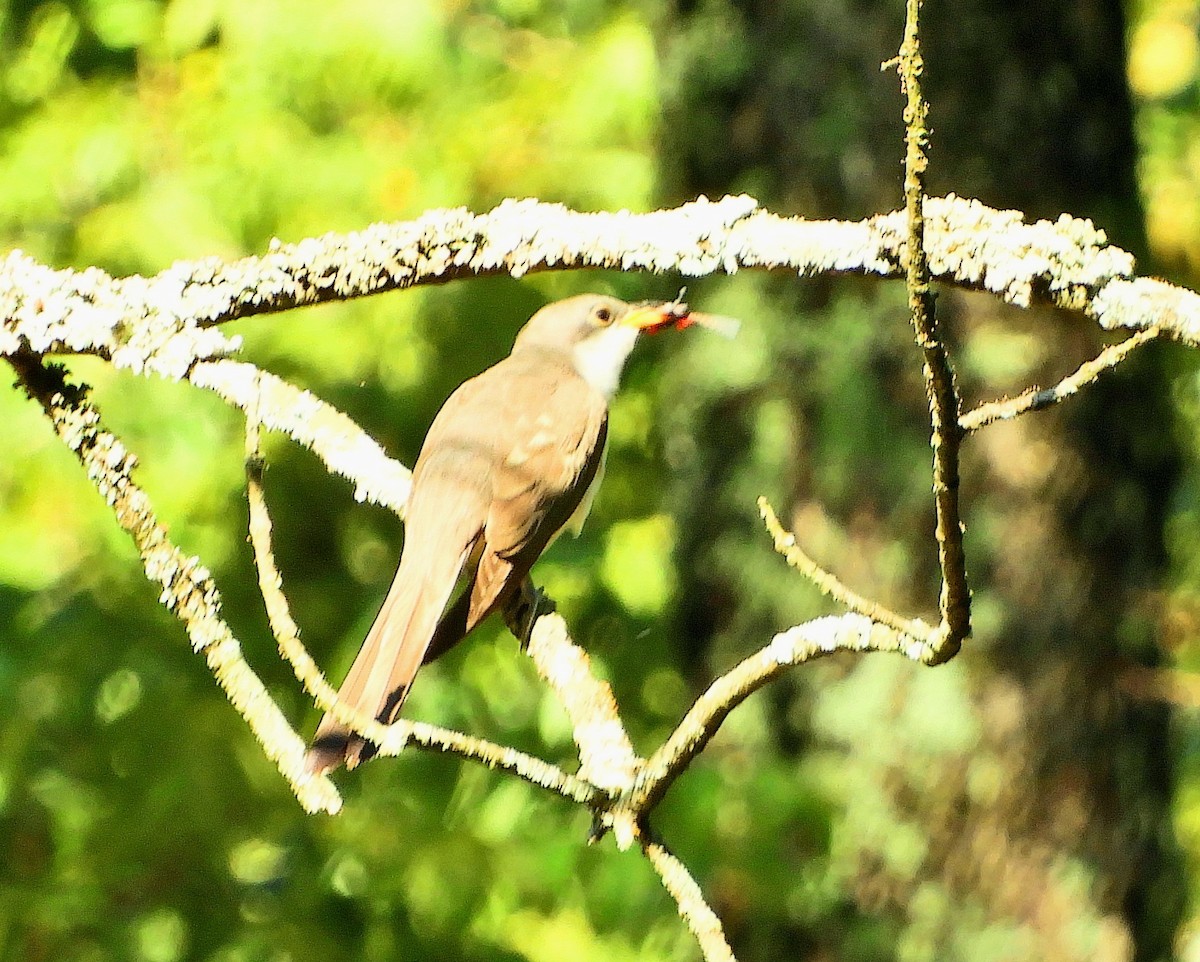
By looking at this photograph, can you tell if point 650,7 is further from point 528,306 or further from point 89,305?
point 89,305

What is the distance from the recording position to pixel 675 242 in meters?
2.58

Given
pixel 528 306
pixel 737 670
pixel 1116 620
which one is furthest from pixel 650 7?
pixel 737 670

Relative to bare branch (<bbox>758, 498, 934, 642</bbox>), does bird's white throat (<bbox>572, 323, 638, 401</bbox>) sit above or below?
above

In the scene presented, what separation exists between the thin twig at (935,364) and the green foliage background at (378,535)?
1.93 meters

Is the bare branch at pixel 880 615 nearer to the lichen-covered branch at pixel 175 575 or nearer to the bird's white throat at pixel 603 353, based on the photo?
the lichen-covered branch at pixel 175 575

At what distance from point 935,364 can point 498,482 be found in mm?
2169

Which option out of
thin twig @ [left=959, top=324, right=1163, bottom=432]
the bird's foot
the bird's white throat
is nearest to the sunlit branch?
the bird's foot

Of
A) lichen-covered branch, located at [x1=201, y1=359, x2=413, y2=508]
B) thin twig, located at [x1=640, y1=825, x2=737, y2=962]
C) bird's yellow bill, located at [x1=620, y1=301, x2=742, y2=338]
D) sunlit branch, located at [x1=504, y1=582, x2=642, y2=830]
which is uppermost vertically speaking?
bird's yellow bill, located at [x1=620, y1=301, x2=742, y2=338]

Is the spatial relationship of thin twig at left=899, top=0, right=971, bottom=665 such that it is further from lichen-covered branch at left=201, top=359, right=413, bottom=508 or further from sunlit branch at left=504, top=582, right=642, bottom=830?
lichen-covered branch at left=201, top=359, right=413, bottom=508

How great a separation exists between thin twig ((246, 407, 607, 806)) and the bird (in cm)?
45

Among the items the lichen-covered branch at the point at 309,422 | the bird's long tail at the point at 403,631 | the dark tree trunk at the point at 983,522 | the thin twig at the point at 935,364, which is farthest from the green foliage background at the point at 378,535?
the thin twig at the point at 935,364

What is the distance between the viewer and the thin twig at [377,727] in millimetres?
1908

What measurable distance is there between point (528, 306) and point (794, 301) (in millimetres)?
1218

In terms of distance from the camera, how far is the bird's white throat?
4520 mm
